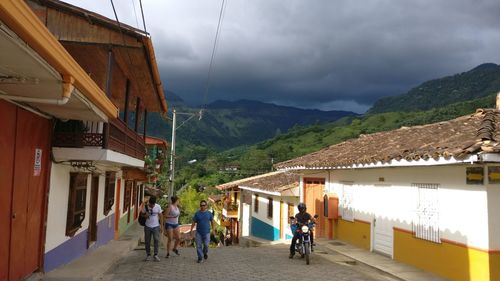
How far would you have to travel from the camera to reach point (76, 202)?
395 inches

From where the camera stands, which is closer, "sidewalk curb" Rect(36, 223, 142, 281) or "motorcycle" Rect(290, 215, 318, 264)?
"sidewalk curb" Rect(36, 223, 142, 281)

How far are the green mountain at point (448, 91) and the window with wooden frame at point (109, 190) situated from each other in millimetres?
95010

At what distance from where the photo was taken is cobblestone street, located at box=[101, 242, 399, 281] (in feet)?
30.6

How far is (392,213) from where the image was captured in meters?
11.7

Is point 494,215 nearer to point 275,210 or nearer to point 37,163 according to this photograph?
point 37,163

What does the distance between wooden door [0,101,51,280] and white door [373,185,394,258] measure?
815cm

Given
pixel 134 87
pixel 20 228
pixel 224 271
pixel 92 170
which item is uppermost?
pixel 134 87

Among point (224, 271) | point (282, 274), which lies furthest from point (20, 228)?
point (282, 274)

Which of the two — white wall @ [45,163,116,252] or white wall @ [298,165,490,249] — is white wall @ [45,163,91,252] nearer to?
white wall @ [45,163,116,252]

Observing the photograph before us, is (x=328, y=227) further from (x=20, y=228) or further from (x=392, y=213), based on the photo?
(x=20, y=228)

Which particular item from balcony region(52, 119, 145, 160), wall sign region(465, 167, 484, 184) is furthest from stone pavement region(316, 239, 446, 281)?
balcony region(52, 119, 145, 160)

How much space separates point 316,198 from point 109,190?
24.9ft

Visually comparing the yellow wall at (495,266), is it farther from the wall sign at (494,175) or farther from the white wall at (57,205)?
the white wall at (57,205)

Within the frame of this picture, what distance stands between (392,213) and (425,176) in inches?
77.3
